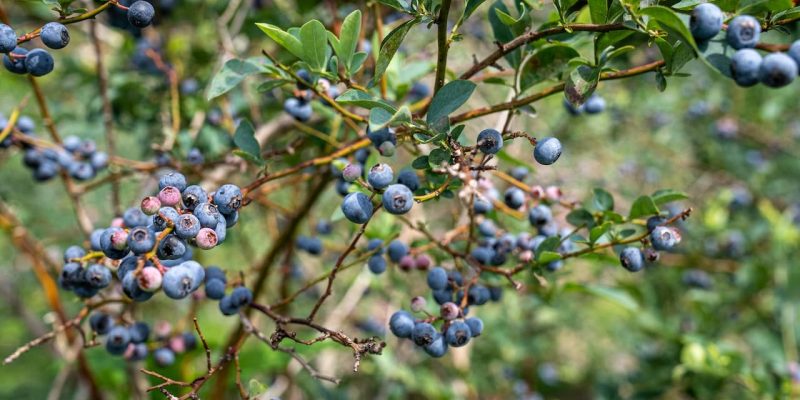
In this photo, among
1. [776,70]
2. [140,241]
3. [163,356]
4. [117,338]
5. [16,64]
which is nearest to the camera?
[776,70]

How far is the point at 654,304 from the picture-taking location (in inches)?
126

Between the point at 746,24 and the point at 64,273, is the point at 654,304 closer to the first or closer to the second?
the point at 746,24

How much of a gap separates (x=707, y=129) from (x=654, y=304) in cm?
192

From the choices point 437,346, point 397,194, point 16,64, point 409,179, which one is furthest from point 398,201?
point 16,64

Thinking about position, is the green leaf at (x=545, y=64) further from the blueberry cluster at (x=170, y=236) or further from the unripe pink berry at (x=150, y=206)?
the unripe pink berry at (x=150, y=206)

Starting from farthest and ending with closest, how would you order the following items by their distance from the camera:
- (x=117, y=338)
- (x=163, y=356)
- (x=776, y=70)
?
(x=163, y=356) < (x=117, y=338) < (x=776, y=70)

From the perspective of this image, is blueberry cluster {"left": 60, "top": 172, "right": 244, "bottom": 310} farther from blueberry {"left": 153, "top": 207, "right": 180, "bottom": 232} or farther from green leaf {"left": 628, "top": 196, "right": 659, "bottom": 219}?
green leaf {"left": 628, "top": 196, "right": 659, "bottom": 219}

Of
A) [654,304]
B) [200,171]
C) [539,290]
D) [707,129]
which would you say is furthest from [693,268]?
[200,171]

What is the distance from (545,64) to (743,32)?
0.45 meters

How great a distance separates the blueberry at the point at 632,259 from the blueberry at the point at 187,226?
0.91m

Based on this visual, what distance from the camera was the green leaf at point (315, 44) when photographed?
120 centimetres

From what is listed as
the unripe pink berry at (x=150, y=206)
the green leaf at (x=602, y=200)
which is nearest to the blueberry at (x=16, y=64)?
the unripe pink berry at (x=150, y=206)

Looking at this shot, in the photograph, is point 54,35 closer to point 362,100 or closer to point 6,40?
point 6,40

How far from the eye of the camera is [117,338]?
156cm
